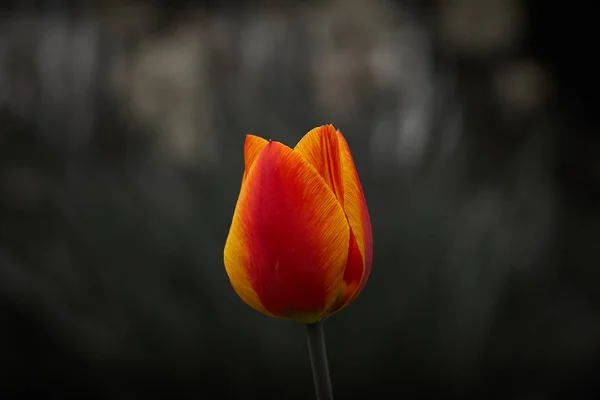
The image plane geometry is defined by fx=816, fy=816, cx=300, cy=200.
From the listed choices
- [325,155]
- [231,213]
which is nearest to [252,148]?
[325,155]

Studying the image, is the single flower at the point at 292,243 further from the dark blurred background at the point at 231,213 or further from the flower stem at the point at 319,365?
the dark blurred background at the point at 231,213

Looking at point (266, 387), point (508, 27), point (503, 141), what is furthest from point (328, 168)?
point (508, 27)

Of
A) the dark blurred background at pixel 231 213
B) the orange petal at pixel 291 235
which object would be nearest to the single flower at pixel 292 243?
the orange petal at pixel 291 235

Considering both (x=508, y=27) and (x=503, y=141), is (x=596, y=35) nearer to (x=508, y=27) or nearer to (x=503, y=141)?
(x=508, y=27)

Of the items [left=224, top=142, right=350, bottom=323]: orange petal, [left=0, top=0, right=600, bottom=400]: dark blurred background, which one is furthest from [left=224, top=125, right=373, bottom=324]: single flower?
[left=0, top=0, right=600, bottom=400]: dark blurred background

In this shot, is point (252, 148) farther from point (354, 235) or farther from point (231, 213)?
point (231, 213)
